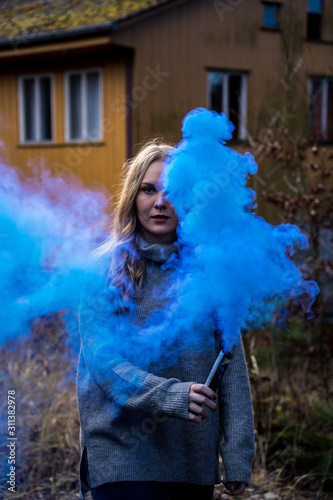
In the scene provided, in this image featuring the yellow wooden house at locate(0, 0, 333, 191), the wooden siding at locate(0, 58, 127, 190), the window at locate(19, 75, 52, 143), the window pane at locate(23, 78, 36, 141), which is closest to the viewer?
the yellow wooden house at locate(0, 0, 333, 191)

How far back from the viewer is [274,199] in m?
5.46

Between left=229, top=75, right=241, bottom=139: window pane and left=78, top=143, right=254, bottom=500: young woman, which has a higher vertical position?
left=229, top=75, right=241, bottom=139: window pane

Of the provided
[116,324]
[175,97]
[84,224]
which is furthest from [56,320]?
[175,97]

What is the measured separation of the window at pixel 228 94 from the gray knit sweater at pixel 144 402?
1135cm

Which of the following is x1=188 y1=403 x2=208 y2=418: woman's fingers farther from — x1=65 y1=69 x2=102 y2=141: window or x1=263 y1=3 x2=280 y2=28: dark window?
x1=263 y1=3 x2=280 y2=28: dark window

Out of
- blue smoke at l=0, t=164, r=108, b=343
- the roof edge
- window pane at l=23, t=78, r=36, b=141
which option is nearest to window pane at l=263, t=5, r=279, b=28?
the roof edge

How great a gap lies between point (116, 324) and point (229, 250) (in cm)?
50

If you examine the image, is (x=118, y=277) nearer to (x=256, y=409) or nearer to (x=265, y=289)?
(x=265, y=289)

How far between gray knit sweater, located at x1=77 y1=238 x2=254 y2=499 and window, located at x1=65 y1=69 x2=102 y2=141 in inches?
443

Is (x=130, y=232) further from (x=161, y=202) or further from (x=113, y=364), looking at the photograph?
(x=113, y=364)

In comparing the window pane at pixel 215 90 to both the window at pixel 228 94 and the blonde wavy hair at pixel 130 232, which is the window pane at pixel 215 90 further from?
the blonde wavy hair at pixel 130 232

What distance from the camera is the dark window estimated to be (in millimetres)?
13413

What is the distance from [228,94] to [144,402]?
40.7ft

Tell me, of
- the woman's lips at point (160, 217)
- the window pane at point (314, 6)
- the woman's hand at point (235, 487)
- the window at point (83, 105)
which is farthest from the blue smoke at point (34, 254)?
the window pane at point (314, 6)
